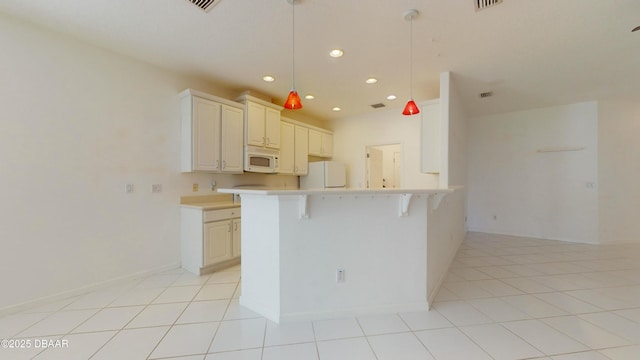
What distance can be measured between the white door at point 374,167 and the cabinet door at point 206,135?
3.29m

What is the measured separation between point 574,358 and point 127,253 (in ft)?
13.7

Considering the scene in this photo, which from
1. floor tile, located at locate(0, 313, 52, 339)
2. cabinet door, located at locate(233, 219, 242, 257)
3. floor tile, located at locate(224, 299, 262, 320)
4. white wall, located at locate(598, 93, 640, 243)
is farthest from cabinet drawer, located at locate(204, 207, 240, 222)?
white wall, located at locate(598, 93, 640, 243)

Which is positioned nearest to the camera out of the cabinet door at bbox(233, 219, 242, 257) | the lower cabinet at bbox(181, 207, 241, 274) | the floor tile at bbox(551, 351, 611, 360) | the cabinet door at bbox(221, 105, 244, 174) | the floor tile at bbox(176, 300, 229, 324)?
the floor tile at bbox(551, 351, 611, 360)

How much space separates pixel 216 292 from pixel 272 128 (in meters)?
2.69

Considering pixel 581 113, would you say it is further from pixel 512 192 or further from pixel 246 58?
pixel 246 58

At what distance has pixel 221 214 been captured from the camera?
337 centimetres

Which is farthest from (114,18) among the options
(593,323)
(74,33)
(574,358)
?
(593,323)

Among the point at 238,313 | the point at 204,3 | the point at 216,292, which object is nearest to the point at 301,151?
the point at 216,292

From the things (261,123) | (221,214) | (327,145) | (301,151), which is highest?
(261,123)

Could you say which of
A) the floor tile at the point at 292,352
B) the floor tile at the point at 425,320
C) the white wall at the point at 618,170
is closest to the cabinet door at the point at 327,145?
the floor tile at the point at 425,320

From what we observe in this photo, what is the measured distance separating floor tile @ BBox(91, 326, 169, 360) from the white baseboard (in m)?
1.15

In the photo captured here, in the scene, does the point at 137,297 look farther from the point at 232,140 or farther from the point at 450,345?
the point at 450,345

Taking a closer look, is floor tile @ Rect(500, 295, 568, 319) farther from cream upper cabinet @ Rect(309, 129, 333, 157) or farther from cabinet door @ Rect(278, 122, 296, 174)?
cream upper cabinet @ Rect(309, 129, 333, 157)

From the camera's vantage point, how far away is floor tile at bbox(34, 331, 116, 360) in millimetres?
1701
